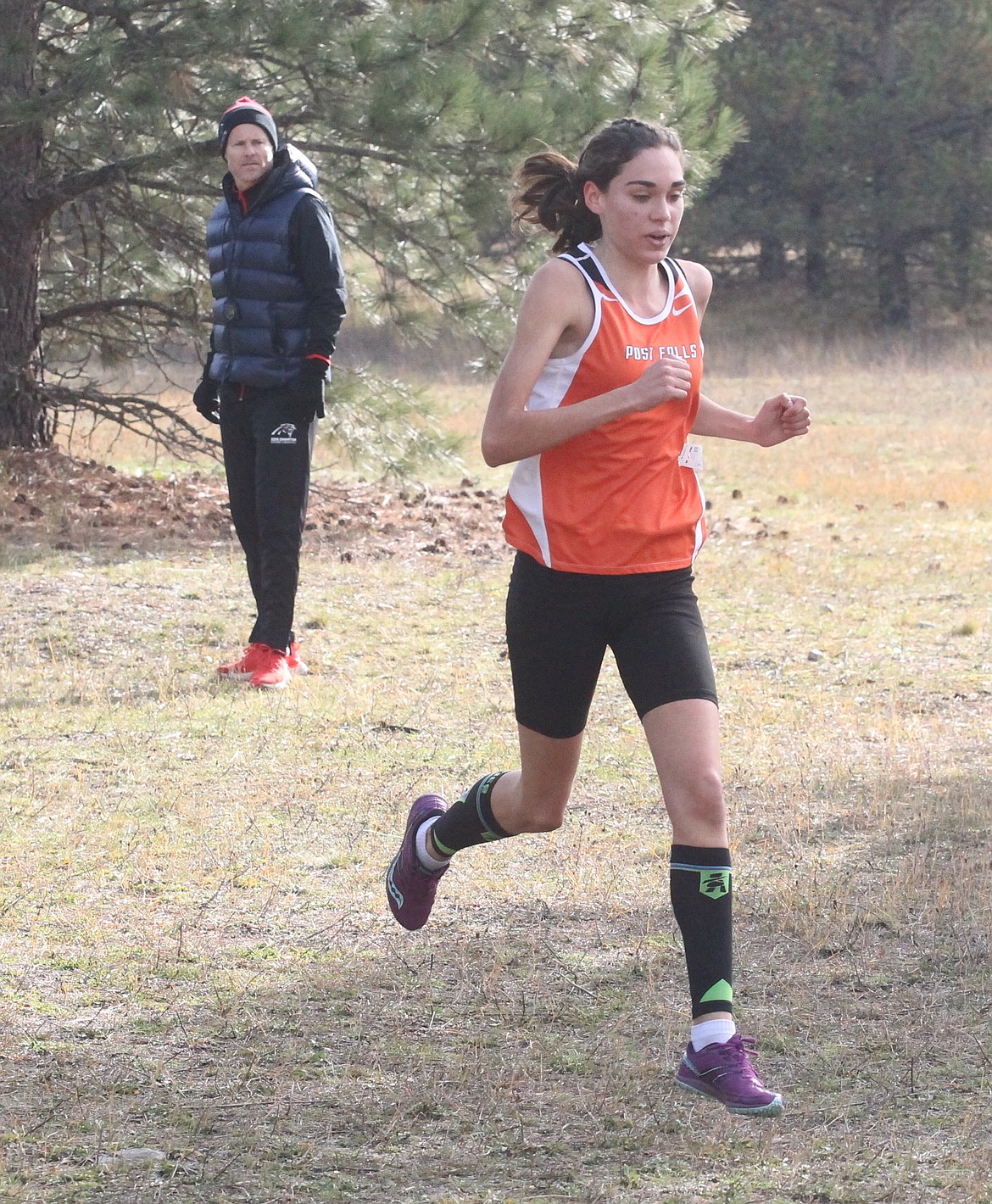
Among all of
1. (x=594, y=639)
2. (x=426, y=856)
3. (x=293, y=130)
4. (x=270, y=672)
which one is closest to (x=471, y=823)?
(x=426, y=856)

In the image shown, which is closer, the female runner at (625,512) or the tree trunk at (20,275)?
the female runner at (625,512)

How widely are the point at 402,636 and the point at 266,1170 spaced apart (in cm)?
503

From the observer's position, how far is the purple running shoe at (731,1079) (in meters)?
3.05

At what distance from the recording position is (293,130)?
10.5 metres

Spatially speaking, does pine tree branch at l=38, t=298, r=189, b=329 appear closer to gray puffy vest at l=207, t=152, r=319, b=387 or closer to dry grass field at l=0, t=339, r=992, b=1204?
dry grass field at l=0, t=339, r=992, b=1204

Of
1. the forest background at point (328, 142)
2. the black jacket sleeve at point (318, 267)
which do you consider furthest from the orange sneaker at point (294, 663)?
the forest background at point (328, 142)

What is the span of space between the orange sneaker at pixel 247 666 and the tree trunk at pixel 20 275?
4.32 m

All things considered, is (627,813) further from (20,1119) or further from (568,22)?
(568,22)

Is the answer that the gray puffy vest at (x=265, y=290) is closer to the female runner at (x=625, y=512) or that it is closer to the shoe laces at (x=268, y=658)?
the shoe laces at (x=268, y=658)

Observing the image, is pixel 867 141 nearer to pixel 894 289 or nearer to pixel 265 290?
pixel 894 289

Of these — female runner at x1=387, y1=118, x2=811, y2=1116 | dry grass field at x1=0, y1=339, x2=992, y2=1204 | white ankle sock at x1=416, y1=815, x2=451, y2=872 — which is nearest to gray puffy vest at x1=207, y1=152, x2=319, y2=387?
dry grass field at x1=0, y1=339, x2=992, y2=1204

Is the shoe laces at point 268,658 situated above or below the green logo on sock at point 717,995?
above

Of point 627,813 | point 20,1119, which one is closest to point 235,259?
point 627,813

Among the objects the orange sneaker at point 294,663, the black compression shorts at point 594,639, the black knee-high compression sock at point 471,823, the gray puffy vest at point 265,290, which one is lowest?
the orange sneaker at point 294,663
